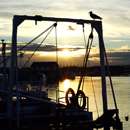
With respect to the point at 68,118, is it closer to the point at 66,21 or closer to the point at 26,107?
the point at 26,107

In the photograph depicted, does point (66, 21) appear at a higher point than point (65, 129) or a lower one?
higher

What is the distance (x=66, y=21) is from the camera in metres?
15.5

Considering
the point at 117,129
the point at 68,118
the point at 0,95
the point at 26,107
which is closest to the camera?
the point at 117,129

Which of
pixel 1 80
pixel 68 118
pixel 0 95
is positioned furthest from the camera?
pixel 1 80

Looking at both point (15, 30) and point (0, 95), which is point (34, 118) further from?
A: point (0, 95)

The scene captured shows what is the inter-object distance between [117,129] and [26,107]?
7.87m

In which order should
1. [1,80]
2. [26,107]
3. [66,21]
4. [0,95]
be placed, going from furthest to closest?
[1,80] → [0,95] → [26,107] → [66,21]

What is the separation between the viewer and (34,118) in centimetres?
1639

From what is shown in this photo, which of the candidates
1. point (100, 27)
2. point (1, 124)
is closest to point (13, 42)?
point (1, 124)

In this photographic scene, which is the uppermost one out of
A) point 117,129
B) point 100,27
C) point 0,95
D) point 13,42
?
point 100,27

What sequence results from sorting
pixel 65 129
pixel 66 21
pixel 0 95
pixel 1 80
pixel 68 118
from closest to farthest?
pixel 65 129, pixel 66 21, pixel 68 118, pixel 0 95, pixel 1 80

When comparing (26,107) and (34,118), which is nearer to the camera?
(34,118)

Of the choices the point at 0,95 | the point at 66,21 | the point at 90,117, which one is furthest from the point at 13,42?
the point at 0,95

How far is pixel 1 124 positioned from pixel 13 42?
472 centimetres
